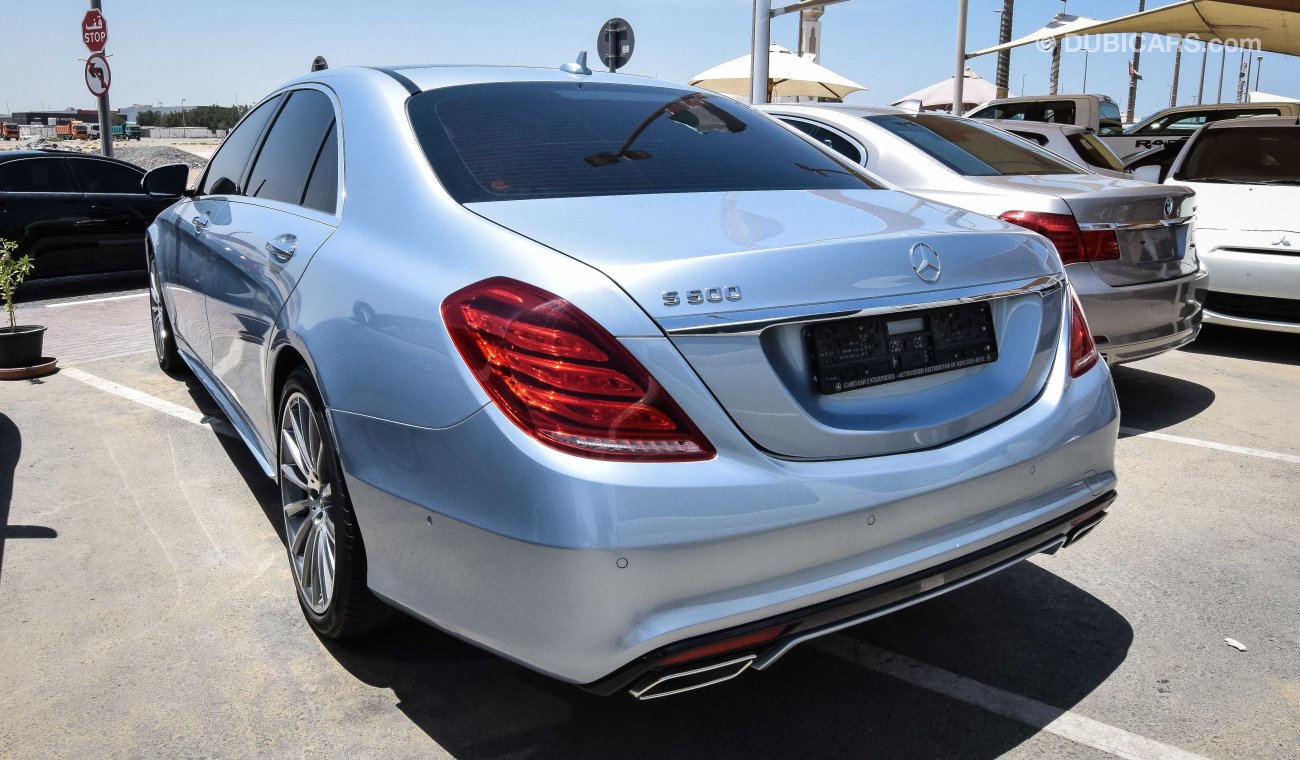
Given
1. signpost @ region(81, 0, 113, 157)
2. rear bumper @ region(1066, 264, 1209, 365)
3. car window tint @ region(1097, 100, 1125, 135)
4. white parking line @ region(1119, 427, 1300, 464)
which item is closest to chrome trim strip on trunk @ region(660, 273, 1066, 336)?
rear bumper @ region(1066, 264, 1209, 365)

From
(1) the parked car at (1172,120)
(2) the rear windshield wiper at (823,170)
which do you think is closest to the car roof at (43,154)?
(2) the rear windshield wiper at (823,170)

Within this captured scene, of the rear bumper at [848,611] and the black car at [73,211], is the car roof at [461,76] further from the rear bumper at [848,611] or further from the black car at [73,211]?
the black car at [73,211]

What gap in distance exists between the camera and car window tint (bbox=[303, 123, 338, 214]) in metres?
2.98

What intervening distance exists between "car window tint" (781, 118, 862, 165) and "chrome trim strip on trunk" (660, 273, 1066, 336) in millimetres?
3550

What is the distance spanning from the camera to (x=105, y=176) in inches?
406

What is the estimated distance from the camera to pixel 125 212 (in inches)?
404

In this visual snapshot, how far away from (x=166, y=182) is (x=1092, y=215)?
4.42 metres

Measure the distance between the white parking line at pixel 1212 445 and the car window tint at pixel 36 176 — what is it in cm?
917

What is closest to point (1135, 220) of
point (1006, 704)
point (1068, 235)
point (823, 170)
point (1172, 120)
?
point (1068, 235)

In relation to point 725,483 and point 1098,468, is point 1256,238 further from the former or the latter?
point 725,483

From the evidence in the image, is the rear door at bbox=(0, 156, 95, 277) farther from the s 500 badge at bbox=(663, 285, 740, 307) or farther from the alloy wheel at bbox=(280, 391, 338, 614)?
the s 500 badge at bbox=(663, 285, 740, 307)

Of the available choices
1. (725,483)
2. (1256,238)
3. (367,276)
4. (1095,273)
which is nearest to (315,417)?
(367,276)

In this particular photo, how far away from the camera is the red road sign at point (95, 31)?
510 inches

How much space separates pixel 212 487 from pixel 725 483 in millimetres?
3007
